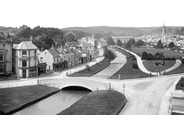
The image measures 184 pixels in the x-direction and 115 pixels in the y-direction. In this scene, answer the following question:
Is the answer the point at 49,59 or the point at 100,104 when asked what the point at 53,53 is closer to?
the point at 49,59

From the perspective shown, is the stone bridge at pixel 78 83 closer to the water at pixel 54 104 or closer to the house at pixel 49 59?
the water at pixel 54 104

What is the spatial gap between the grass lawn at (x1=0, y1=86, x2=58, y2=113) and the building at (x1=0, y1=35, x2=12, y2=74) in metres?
11.5

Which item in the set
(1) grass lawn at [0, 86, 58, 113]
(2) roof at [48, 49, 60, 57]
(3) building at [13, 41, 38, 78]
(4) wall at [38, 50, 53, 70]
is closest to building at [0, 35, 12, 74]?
(3) building at [13, 41, 38, 78]

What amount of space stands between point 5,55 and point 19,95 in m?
16.1

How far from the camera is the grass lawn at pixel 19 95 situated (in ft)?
102

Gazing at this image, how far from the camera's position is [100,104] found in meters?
30.9

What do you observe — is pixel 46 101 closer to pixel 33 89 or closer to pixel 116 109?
pixel 33 89

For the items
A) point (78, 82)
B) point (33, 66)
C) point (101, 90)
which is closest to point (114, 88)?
point (101, 90)

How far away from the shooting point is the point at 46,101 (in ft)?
118

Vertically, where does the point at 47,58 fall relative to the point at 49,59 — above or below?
above

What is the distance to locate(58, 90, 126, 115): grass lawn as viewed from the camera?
91.8ft

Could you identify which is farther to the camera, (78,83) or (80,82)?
(80,82)

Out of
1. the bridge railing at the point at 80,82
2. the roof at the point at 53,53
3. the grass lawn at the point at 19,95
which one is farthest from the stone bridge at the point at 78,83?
the roof at the point at 53,53

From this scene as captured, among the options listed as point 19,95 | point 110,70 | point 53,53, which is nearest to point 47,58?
point 53,53
